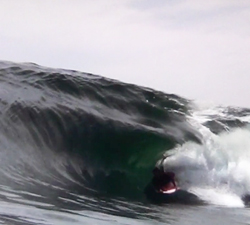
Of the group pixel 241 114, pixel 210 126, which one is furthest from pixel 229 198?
pixel 241 114

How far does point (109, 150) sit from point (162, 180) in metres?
1.07

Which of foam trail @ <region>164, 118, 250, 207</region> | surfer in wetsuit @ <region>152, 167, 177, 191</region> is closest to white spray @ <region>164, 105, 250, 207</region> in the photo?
foam trail @ <region>164, 118, 250, 207</region>

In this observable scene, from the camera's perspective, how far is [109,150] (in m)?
9.44

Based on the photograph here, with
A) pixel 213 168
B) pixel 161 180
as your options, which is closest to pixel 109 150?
pixel 161 180

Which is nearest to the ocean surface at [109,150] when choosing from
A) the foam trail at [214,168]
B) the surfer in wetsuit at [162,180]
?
the foam trail at [214,168]

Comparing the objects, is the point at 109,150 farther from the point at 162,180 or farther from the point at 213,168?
the point at 213,168

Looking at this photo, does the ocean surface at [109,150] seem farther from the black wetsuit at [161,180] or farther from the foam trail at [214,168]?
the black wetsuit at [161,180]

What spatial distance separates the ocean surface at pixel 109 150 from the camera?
22.3 feet

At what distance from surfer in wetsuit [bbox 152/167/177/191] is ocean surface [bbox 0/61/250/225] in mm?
120

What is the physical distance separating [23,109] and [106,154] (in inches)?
61.5

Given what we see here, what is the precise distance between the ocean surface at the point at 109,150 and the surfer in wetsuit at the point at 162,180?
120 mm

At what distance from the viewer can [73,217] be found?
18.1ft

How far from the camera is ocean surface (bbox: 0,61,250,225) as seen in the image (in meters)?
6.81

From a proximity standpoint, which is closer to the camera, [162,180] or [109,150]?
[162,180]
